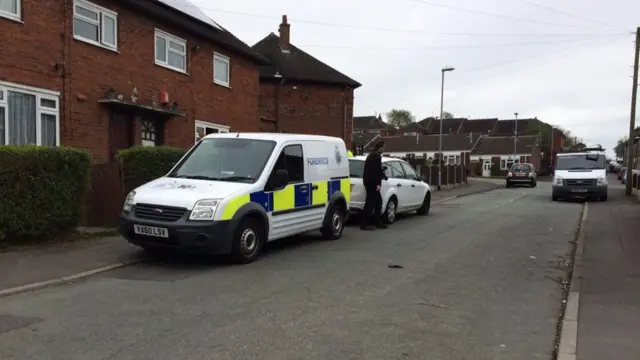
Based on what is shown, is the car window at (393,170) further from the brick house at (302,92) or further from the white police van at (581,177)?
the brick house at (302,92)

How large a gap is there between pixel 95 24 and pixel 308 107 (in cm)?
1757

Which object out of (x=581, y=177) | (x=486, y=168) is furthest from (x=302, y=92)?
(x=486, y=168)

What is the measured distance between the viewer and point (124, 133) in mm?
15141

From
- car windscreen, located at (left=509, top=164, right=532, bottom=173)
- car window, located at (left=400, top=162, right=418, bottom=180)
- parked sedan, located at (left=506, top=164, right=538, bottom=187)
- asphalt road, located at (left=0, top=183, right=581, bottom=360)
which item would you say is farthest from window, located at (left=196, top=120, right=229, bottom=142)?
car windscreen, located at (left=509, top=164, right=532, bottom=173)

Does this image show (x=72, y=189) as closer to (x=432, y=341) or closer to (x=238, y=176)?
(x=238, y=176)

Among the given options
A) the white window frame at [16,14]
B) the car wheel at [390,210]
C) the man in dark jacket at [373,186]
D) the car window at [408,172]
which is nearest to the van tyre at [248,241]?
the man in dark jacket at [373,186]

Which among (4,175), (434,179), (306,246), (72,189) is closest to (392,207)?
(306,246)

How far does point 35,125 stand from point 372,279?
923cm

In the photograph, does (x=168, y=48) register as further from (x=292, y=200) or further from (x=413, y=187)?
(x=292, y=200)

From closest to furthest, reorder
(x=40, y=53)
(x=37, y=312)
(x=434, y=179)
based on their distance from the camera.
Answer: (x=37, y=312) → (x=40, y=53) → (x=434, y=179)

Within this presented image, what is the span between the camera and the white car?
12.4 metres

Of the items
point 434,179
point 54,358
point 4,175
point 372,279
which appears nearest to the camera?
point 54,358

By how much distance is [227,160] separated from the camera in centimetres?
852

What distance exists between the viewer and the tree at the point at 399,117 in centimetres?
12812
